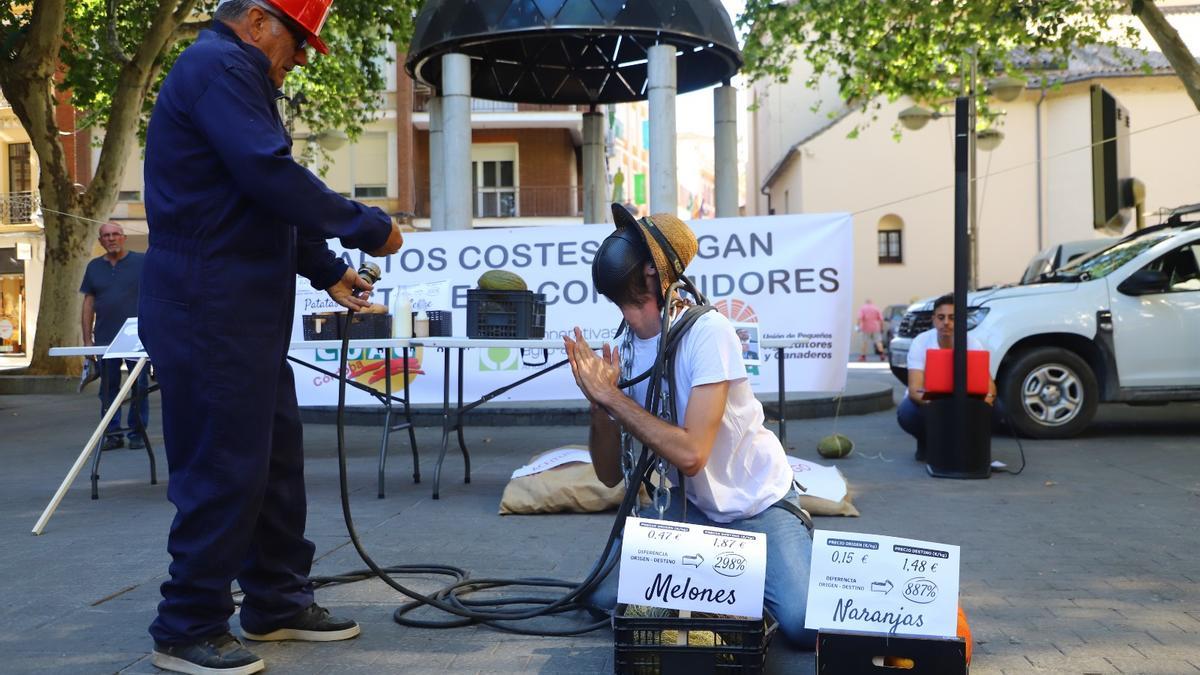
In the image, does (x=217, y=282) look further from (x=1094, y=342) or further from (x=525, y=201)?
(x=525, y=201)

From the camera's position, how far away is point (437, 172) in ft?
47.8

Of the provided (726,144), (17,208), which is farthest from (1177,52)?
(17,208)

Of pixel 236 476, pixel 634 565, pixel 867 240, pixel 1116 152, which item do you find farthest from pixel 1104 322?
pixel 867 240

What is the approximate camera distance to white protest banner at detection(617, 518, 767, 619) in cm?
344

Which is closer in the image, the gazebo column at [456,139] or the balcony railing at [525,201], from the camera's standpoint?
the gazebo column at [456,139]

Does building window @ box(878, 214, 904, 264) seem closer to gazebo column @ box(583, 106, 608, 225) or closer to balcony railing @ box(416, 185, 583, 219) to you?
balcony railing @ box(416, 185, 583, 219)

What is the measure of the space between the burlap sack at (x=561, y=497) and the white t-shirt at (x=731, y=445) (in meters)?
2.74

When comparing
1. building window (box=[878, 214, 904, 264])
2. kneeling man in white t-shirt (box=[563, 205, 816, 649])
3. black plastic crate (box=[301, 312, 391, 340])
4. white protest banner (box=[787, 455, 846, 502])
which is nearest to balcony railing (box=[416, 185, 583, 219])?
building window (box=[878, 214, 904, 264])

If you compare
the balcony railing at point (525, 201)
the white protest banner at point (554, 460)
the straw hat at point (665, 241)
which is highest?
the balcony railing at point (525, 201)

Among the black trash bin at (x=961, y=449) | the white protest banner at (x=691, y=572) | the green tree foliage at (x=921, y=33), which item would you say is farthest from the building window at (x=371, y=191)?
the white protest banner at (x=691, y=572)

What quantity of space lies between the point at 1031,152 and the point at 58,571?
124 feet

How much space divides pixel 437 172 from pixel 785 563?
11.5 metres

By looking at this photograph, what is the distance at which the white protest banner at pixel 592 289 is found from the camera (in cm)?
897

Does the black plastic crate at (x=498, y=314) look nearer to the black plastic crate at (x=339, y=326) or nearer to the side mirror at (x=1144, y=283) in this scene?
the black plastic crate at (x=339, y=326)
